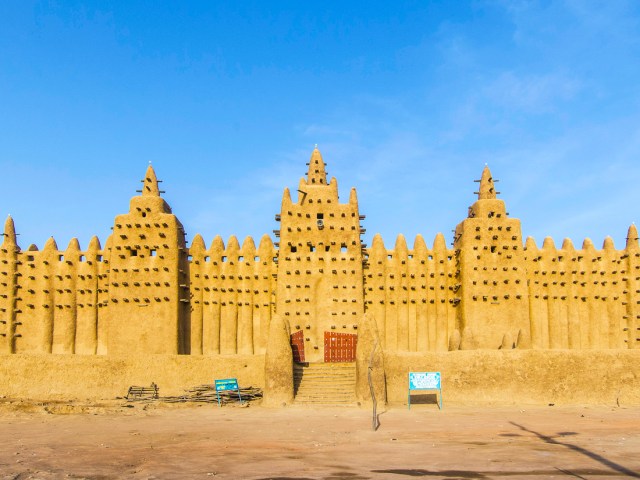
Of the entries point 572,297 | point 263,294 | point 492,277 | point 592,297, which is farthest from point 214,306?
point 592,297

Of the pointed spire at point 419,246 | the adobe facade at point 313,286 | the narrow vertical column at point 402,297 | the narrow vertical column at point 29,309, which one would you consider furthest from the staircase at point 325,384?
the narrow vertical column at point 29,309

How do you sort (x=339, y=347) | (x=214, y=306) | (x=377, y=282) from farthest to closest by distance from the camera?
(x=377, y=282), (x=214, y=306), (x=339, y=347)

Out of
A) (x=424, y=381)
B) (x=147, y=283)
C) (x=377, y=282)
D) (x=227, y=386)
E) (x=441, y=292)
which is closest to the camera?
(x=424, y=381)

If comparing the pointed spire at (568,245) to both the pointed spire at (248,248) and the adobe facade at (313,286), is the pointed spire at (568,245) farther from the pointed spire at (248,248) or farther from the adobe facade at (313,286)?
the pointed spire at (248,248)

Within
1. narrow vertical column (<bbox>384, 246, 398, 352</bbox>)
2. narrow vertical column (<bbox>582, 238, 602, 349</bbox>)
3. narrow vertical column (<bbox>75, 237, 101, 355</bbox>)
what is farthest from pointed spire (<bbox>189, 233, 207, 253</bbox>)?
narrow vertical column (<bbox>582, 238, 602, 349</bbox>)

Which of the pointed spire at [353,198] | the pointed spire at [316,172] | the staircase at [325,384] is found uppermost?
the pointed spire at [316,172]

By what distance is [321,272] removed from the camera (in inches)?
1278

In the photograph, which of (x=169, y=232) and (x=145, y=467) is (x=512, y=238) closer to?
(x=169, y=232)

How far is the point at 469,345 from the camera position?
1146 inches

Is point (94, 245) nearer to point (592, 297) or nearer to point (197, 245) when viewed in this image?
point (197, 245)

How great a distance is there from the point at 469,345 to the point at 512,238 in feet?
21.8

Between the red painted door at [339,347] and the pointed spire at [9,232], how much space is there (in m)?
16.2

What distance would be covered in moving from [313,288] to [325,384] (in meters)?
8.52

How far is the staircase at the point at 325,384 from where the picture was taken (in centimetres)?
2297
